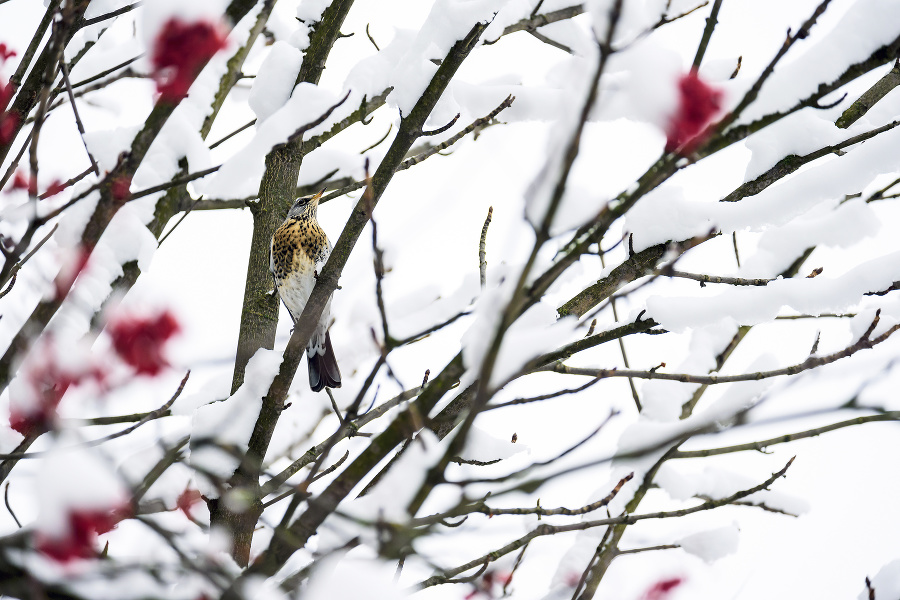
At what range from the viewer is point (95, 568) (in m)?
1.31

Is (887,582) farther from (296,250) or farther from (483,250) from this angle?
(296,250)

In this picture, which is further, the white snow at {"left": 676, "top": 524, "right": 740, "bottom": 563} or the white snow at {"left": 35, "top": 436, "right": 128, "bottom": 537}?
the white snow at {"left": 676, "top": 524, "right": 740, "bottom": 563}

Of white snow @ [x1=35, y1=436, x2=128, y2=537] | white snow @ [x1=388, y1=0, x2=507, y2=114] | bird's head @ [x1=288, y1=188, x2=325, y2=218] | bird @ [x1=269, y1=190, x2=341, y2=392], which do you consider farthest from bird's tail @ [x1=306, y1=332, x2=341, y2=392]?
white snow @ [x1=35, y1=436, x2=128, y2=537]

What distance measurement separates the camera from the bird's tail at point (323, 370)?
13.5 ft

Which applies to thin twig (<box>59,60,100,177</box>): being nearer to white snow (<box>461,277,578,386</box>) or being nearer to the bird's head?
white snow (<box>461,277,578,386</box>)

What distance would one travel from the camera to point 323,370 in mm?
4191

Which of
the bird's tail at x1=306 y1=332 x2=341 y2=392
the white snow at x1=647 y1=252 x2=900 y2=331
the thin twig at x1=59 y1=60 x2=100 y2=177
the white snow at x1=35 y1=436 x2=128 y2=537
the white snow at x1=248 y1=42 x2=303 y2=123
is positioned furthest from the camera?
the bird's tail at x1=306 y1=332 x2=341 y2=392

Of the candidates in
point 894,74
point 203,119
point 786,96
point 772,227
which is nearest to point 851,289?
point 772,227

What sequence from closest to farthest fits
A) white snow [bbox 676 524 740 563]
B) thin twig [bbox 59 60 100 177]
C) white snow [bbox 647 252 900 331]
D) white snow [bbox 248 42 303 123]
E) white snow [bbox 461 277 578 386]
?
white snow [bbox 461 277 578 386]
thin twig [bbox 59 60 100 177]
white snow [bbox 647 252 900 331]
white snow [bbox 676 524 740 563]
white snow [bbox 248 42 303 123]

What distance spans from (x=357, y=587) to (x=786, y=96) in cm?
124

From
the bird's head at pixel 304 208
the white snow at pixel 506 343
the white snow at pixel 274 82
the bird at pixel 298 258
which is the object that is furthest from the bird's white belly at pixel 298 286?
the white snow at pixel 506 343

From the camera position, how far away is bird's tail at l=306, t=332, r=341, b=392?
4102 mm

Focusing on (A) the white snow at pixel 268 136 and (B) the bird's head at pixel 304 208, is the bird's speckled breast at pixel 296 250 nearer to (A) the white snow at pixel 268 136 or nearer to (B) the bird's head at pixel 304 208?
(B) the bird's head at pixel 304 208

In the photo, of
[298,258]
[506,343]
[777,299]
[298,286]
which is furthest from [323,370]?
[506,343]
